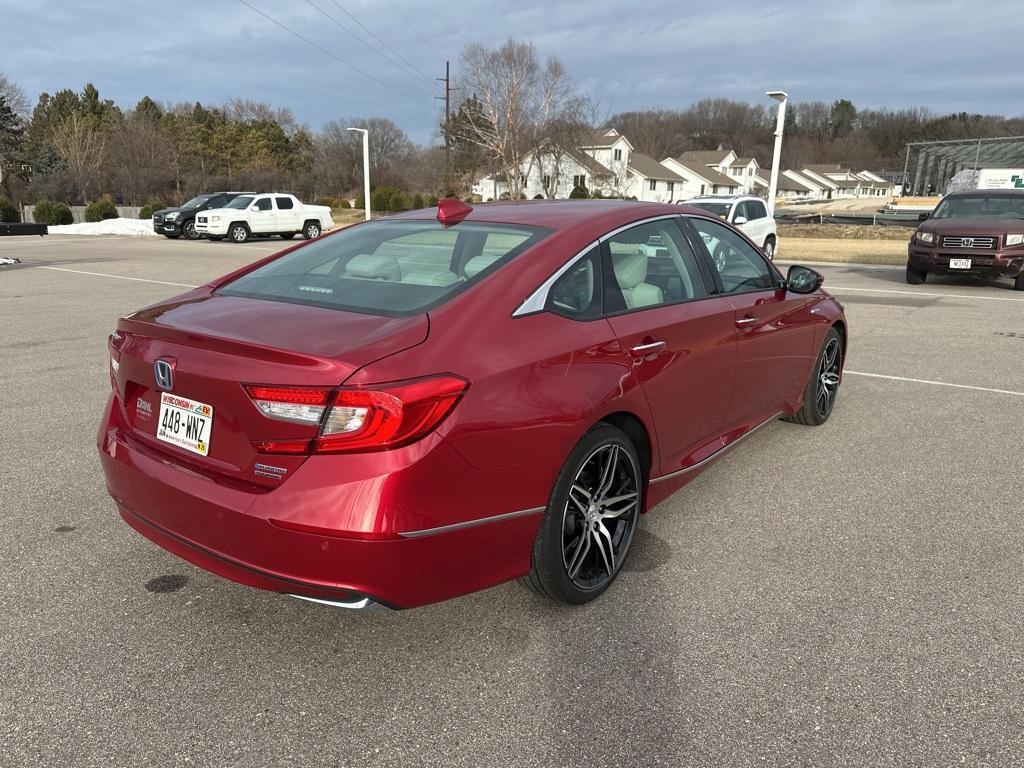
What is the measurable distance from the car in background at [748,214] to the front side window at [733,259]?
41.3ft

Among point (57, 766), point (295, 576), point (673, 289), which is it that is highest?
point (673, 289)

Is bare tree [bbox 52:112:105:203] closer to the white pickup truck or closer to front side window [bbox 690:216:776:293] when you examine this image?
the white pickup truck

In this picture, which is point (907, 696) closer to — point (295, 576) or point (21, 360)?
point (295, 576)

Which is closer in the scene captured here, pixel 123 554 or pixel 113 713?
pixel 113 713

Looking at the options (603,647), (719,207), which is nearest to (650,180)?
(719,207)

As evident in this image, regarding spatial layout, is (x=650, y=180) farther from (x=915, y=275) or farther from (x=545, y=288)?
(x=545, y=288)

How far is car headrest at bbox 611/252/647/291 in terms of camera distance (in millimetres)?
3154

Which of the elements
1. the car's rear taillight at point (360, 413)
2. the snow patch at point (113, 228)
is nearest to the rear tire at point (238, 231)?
the snow patch at point (113, 228)

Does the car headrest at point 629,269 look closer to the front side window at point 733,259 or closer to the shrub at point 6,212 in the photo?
the front side window at point 733,259

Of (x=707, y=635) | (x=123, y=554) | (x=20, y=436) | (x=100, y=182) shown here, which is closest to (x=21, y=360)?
(x=20, y=436)

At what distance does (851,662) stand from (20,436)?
5.08 metres

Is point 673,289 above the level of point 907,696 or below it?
above

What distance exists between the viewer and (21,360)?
7309mm

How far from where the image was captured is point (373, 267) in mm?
3139
